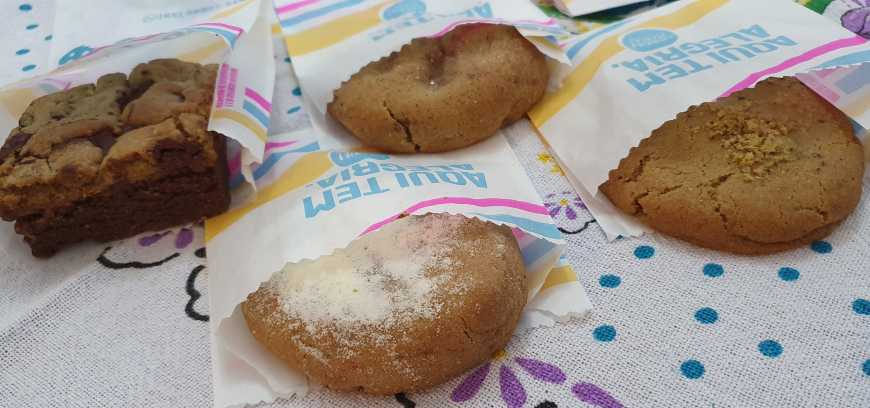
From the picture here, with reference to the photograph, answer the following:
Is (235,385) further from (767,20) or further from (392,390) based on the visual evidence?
(767,20)

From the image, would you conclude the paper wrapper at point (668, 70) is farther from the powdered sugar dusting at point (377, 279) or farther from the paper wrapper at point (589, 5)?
the powdered sugar dusting at point (377, 279)

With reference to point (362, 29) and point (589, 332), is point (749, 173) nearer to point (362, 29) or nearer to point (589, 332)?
point (589, 332)

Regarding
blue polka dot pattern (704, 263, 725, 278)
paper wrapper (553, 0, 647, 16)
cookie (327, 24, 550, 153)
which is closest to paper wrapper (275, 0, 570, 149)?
cookie (327, 24, 550, 153)

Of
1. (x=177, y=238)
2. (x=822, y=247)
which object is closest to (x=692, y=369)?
(x=822, y=247)

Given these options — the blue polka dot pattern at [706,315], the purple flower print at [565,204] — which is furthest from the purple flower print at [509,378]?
the purple flower print at [565,204]

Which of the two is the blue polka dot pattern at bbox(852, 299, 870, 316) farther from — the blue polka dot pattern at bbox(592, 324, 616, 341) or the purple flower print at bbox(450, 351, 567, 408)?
the purple flower print at bbox(450, 351, 567, 408)

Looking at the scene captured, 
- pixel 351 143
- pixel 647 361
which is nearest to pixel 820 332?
pixel 647 361
